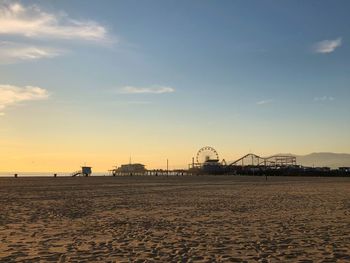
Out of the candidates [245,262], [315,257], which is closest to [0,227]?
[245,262]

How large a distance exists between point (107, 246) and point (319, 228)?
25.6 feet

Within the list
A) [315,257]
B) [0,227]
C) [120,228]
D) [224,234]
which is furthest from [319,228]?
[0,227]

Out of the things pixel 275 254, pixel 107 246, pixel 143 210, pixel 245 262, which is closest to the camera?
pixel 245 262

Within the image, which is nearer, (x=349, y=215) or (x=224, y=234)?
(x=224, y=234)

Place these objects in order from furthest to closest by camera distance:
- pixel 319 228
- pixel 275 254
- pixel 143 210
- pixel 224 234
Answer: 1. pixel 143 210
2. pixel 319 228
3. pixel 224 234
4. pixel 275 254

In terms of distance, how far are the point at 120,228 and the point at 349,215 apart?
34.5 feet

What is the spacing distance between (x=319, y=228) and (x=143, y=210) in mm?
9913

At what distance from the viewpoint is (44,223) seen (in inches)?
668

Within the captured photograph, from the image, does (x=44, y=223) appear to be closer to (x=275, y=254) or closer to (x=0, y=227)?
(x=0, y=227)

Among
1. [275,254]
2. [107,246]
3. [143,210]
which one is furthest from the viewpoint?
[143,210]

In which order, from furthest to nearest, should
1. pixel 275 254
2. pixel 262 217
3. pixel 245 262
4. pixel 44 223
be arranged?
1. pixel 262 217
2. pixel 44 223
3. pixel 275 254
4. pixel 245 262

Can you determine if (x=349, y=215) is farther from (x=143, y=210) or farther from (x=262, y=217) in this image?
(x=143, y=210)

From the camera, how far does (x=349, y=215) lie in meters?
18.7

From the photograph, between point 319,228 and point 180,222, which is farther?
point 180,222
